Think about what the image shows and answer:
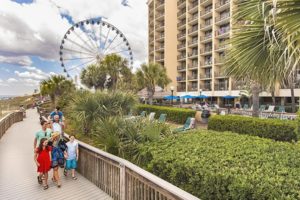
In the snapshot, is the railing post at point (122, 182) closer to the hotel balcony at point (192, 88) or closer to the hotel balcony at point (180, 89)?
the hotel balcony at point (192, 88)

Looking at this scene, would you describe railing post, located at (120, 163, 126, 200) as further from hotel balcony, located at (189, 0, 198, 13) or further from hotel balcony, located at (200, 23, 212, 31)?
hotel balcony, located at (189, 0, 198, 13)

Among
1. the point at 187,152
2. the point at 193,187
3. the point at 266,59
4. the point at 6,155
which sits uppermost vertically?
the point at 266,59

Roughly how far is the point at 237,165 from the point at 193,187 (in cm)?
73

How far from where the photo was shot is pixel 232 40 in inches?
195

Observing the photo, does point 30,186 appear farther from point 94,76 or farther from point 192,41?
point 192,41

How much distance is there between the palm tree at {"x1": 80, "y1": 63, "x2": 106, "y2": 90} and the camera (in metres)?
44.1

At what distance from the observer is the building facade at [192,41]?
133 ft

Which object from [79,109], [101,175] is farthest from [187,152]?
[79,109]

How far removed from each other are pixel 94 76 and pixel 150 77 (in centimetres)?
2073

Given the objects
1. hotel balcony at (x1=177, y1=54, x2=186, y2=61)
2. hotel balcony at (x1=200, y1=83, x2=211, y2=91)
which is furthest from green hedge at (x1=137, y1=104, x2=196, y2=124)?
hotel balcony at (x1=177, y1=54, x2=186, y2=61)

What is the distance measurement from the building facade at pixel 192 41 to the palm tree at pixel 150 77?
9.15 metres

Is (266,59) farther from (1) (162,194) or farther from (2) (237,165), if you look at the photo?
(1) (162,194)

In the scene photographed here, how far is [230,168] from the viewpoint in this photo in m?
3.58

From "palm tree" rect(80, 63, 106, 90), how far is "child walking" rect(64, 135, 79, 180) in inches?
1436
